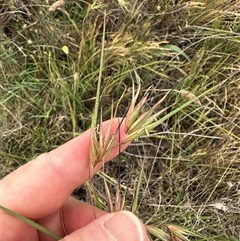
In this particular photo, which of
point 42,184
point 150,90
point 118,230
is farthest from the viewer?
point 150,90

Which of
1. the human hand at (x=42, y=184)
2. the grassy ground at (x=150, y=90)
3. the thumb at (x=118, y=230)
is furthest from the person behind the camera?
the grassy ground at (x=150, y=90)

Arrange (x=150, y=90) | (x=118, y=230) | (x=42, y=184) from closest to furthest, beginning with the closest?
(x=118, y=230), (x=42, y=184), (x=150, y=90)

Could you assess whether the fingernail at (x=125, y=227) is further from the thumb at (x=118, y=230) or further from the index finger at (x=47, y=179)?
the index finger at (x=47, y=179)

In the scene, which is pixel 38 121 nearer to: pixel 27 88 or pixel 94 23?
pixel 27 88

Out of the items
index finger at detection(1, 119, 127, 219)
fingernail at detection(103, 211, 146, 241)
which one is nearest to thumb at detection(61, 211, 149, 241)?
fingernail at detection(103, 211, 146, 241)

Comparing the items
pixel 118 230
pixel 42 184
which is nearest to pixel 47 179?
pixel 42 184

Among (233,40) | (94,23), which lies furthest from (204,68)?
(94,23)

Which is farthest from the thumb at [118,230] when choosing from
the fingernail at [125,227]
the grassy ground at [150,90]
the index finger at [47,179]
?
the grassy ground at [150,90]

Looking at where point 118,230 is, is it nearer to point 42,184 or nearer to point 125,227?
point 125,227
